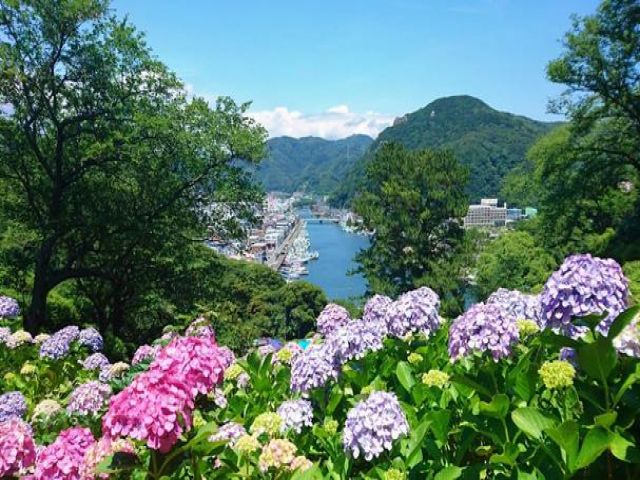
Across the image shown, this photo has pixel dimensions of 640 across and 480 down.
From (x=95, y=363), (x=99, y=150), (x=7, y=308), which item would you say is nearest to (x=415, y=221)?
(x=99, y=150)

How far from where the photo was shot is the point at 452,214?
2352 cm

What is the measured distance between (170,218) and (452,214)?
1459cm

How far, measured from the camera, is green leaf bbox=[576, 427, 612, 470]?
1530 millimetres

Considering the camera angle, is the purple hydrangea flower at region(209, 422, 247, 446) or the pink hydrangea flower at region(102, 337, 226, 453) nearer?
the pink hydrangea flower at region(102, 337, 226, 453)

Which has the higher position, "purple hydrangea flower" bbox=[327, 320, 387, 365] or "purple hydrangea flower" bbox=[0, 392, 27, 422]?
"purple hydrangea flower" bbox=[327, 320, 387, 365]

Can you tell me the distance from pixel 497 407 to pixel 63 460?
153cm

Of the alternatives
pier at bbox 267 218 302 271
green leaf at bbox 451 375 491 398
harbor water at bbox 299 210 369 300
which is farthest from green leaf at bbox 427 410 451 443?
pier at bbox 267 218 302 271

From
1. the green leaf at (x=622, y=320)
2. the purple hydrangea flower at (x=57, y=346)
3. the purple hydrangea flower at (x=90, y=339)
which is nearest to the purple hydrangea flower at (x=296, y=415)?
the green leaf at (x=622, y=320)

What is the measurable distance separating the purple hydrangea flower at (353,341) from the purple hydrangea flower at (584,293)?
3.29 ft

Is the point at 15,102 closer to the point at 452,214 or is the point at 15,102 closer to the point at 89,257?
the point at 89,257

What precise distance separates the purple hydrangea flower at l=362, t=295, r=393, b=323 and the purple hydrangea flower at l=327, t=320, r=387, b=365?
39 cm

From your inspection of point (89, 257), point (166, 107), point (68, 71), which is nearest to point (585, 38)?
point (166, 107)

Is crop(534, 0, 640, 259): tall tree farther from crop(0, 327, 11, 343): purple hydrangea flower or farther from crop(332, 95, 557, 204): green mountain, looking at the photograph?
crop(332, 95, 557, 204): green mountain

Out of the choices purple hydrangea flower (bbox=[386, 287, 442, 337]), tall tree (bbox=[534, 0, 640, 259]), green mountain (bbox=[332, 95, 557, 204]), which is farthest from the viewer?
green mountain (bbox=[332, 95, 557, 204])
